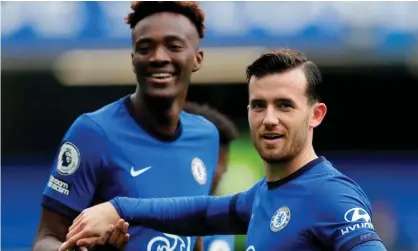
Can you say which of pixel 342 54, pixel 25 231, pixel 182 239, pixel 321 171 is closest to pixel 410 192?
pixel 342 54

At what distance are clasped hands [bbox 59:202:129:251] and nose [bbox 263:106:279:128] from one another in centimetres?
63

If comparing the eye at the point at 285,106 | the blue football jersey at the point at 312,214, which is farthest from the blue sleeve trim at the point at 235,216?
the eye at the point at 285,106

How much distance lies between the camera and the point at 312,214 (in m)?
3.35

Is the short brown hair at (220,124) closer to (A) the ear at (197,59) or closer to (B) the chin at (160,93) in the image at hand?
(A) the ear at (197,59)

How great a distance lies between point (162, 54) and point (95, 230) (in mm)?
941

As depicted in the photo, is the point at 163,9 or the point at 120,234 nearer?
the point at 120,234

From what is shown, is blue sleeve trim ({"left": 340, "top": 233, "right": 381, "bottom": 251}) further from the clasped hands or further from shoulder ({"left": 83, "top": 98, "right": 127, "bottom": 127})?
shoulder ({"left": 83, "top": 98, "right": 127, "bottom": 127})

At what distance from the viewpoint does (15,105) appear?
1147 centimetres

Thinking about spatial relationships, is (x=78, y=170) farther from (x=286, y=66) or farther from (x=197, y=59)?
→ (x=286, y=66)

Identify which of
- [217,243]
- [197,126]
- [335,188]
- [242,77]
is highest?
[242,77]

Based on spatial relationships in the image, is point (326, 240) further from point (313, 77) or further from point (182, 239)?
point (182, 239)

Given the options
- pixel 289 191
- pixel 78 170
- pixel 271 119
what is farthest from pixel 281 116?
pixel 78 170

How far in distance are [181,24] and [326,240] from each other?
1432mm

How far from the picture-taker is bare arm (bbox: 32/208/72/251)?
4082 millimetres
